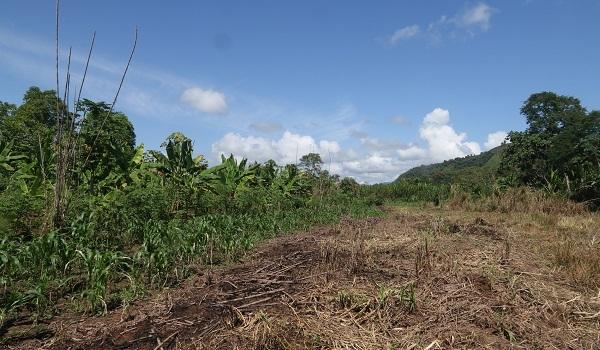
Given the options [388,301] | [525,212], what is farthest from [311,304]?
[525,212]

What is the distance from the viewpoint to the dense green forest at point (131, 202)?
13.3 feet

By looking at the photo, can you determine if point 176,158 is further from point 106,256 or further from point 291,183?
point 106,256

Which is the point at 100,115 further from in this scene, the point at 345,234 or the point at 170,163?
the point at 345,234

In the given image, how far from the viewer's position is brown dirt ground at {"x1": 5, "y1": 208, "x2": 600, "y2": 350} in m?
2.99

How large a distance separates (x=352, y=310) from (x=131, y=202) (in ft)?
17.0

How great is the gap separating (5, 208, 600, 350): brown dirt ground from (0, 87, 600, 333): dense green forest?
531mm

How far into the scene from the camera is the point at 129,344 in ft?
9.42

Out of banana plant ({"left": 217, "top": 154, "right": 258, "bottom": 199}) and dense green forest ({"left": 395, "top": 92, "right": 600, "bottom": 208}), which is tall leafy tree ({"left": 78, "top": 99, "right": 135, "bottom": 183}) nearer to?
banana plant ({"left": 217, "top": 154, "right": 258, "bottom": 199})

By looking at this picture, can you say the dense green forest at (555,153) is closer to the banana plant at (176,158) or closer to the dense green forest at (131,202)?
the dense green forest at (131,202)

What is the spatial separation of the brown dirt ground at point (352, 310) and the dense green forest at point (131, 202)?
1.74 feet

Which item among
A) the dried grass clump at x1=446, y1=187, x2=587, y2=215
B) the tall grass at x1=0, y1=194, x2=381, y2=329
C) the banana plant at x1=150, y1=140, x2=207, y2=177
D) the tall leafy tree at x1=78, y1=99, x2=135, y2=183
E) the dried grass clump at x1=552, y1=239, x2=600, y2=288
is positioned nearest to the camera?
the tall grass at x1=0, y1=194, x2=381, y2=329

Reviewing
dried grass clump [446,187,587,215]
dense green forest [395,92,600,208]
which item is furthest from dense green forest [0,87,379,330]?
dense green forest [395,92,600,208]

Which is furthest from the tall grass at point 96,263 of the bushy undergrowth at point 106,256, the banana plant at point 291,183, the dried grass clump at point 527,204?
the dried grass clump at point 527,204

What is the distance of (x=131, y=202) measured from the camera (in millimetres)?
7418
